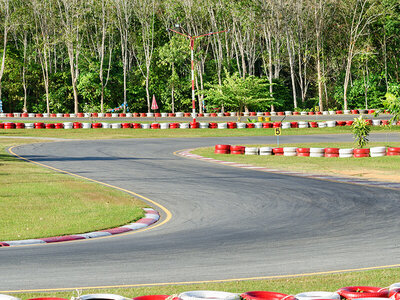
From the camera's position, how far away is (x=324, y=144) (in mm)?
39312

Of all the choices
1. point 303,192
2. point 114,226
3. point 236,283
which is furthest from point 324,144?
point 236,283

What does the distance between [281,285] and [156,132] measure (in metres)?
43.7

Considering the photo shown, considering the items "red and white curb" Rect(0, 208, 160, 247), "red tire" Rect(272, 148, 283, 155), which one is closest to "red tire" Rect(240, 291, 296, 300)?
"red and white curb" Rect(0, 208, 160, 247)

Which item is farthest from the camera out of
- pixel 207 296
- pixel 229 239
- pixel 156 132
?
pixel 156 132

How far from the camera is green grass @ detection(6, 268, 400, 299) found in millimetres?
8153

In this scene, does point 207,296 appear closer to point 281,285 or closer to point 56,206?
point 281,285

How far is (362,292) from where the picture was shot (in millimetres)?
7484

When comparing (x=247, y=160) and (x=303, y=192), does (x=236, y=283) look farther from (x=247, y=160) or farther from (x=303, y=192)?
(x=247, y=160)

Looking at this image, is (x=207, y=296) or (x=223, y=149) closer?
(x=207, y=296)

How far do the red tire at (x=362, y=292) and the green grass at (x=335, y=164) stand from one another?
15096mm

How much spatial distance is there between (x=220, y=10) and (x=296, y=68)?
55.2 ft

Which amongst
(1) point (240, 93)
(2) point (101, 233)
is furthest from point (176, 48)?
(2) point (101, 233)

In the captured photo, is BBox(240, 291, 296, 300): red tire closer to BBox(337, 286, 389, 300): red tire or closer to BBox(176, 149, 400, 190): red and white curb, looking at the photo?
BBox(337, 286, 389, 300): red tire

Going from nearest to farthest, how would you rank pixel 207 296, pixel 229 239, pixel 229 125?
1. pixel 207 296
2. pixel 229 239
3. pixel 229 125
